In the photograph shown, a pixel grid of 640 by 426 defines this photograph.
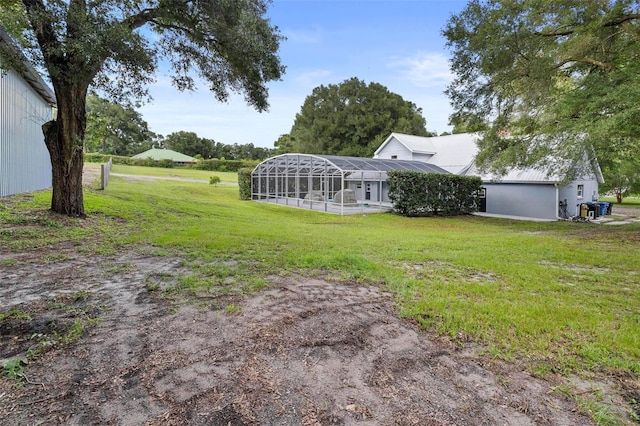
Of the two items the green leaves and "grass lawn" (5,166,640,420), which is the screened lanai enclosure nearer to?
"grass lawn" (5,166,640,420)

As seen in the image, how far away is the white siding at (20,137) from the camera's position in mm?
9078

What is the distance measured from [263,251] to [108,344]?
362 centimetres

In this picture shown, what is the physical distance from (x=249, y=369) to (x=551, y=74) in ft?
39.9

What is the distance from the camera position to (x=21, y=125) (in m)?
10.4

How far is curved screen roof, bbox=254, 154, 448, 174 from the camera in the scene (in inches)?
657

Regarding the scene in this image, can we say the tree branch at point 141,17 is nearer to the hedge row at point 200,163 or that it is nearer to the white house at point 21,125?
the white house at point 21,125

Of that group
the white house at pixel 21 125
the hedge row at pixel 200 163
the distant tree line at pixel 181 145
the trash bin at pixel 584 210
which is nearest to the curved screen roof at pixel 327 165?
the trash bin at pixel 584 210

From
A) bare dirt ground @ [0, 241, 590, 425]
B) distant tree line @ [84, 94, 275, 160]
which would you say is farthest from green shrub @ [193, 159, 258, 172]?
bare dirt ground @ [0, 241, 590, 425]

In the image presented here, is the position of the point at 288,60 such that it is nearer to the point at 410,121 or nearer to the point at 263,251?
the point at 263,251

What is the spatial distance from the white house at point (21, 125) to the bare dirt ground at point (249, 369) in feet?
20.8

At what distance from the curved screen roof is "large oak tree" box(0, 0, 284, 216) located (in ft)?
25.1

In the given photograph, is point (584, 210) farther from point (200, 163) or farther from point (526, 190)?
point (200, 163)

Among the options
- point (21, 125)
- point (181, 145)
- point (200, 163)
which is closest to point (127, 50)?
point (21, 125)

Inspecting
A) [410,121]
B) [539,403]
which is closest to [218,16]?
[539,403]
